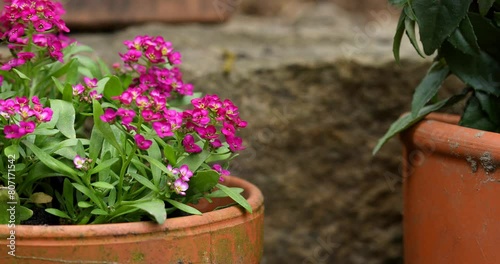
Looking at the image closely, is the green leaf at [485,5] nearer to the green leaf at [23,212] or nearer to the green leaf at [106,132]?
the green leaf at [106,132]

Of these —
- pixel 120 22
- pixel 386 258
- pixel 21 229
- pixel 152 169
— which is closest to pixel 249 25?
pixel 120 22

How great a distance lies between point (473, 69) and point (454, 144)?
0.60ft

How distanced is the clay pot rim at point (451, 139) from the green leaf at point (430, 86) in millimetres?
35

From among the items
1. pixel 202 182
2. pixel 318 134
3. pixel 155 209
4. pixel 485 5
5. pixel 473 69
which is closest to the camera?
pixel 155 209

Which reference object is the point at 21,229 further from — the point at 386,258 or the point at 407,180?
the point at 386,258

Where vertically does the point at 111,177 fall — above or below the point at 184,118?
below

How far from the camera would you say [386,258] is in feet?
6.77

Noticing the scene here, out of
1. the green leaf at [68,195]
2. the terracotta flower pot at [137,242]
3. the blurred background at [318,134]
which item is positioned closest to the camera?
the terracotta flower pot at [137,242]

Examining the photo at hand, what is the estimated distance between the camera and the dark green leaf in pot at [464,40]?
49.2 inches

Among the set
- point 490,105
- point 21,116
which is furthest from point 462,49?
point 21,116

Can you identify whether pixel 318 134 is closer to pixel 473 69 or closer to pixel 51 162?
pixel 473 69

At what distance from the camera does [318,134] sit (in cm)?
200

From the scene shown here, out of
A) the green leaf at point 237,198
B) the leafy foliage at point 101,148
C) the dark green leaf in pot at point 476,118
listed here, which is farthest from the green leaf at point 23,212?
the dark green leaf in pot at point 476,118

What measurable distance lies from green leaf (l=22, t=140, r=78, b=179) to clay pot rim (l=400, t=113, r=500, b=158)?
0.66 metres
